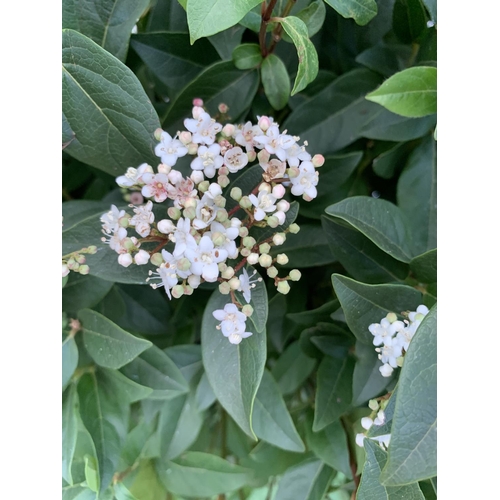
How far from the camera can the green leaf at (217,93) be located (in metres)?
0.86

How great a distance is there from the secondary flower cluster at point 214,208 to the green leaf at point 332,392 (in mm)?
281

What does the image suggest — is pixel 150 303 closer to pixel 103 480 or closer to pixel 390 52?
pixel 103 480

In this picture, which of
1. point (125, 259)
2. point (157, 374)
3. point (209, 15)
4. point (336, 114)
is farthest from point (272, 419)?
point (209, 15)

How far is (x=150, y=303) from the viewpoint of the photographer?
101 cm

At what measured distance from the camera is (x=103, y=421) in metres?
0.89

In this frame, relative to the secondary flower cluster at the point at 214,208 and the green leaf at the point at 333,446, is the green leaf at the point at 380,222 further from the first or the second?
the green leaf at the point at 333,446

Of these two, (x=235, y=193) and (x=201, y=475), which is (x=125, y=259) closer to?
(x=235, y=193)

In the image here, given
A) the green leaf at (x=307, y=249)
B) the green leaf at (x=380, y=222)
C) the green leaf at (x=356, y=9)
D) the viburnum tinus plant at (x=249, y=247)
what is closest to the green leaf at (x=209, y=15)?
the viburnum tinus plant at (x=249, y=247)

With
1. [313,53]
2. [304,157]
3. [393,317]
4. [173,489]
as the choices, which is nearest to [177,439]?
[173,489]

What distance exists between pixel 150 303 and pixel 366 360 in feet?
1.48

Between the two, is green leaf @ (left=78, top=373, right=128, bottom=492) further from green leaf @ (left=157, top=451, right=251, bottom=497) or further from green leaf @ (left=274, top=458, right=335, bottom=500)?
green leaf @ (left=274, top=458, right=335, bottom=500)

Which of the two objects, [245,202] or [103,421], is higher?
[245,202]

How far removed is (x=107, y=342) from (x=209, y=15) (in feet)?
1.78

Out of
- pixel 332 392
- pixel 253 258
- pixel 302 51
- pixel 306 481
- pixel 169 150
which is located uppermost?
pixel 302 51
